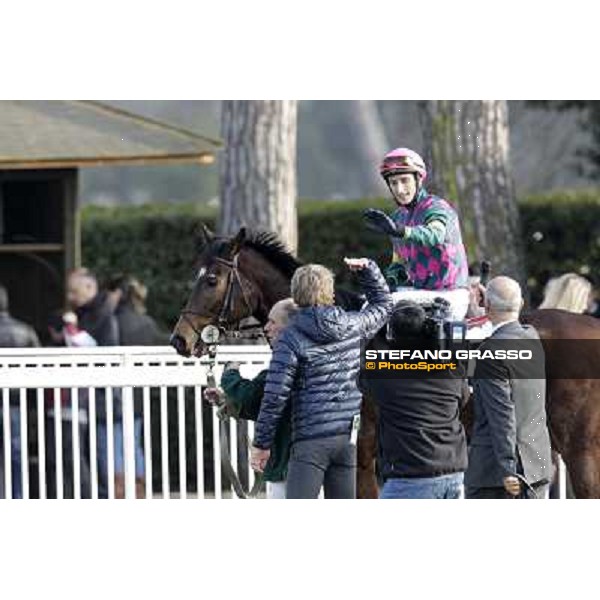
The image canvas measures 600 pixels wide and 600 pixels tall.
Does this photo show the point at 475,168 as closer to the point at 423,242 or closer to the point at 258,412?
the point at 423,242

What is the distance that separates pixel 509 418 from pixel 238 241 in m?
1.89

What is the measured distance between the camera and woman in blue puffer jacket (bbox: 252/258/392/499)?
8523 millimetres

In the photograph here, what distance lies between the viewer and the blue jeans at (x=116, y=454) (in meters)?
11.1

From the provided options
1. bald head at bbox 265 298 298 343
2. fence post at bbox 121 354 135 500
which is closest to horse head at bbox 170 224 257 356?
fence post at bbox 121 354 135 500

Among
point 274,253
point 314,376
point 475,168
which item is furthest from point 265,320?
point 475,168

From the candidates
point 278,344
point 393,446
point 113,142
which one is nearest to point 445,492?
A: point 393,446

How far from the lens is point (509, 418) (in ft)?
28.1

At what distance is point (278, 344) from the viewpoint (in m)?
8.57

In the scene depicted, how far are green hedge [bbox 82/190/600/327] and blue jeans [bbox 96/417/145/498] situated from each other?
4813mm
